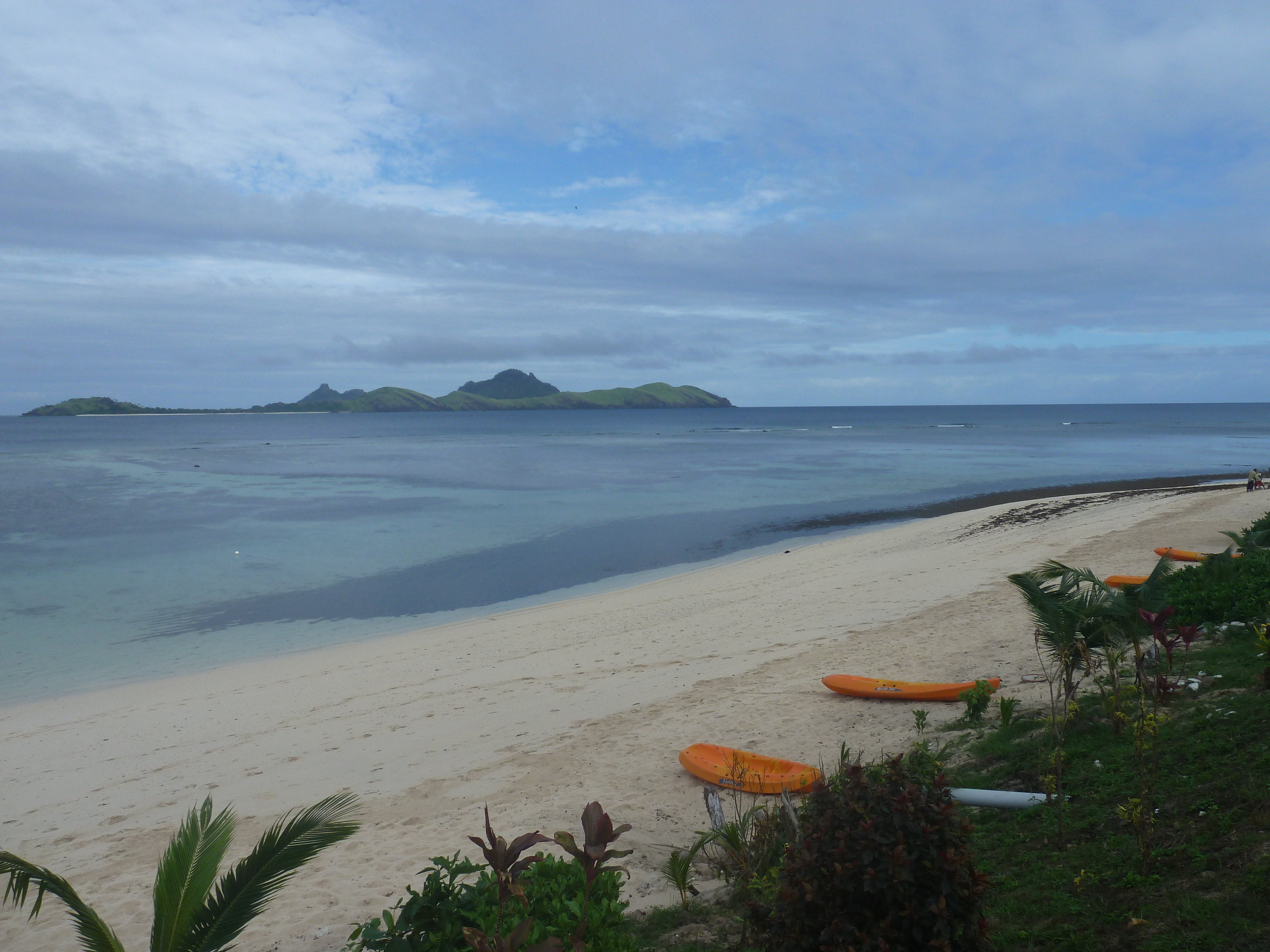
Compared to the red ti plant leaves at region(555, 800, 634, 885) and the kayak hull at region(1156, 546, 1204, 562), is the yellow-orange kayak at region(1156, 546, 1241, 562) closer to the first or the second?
the kayak hull at region(1156, 546, 1204, 562)

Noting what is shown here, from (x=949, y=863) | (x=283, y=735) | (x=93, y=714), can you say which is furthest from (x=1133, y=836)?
(x=93, y=714)

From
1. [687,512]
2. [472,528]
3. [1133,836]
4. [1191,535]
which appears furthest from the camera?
[687,512]

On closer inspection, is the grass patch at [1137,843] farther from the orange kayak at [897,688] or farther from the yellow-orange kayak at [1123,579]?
the yellow-orange kayak at [1123,579]

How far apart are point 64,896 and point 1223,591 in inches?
418

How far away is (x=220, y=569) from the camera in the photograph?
22.8 m

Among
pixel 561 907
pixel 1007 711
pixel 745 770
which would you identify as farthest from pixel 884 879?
pixel 1007 711

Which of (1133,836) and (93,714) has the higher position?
(1133,836)

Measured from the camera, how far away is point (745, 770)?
6.58m

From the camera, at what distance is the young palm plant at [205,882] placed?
3.67 metres

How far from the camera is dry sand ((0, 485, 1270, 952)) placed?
20.9 feet

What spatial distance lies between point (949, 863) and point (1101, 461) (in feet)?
187

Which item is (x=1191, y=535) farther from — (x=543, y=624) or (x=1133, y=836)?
Answer: (x=1133, y=836)

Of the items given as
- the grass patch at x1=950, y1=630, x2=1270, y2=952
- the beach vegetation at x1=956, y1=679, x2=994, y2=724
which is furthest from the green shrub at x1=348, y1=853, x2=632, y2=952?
the beach vegetation at x1=956, y1=679, x2=994, y2=724

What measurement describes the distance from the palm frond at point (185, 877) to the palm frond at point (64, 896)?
220 millimetres
